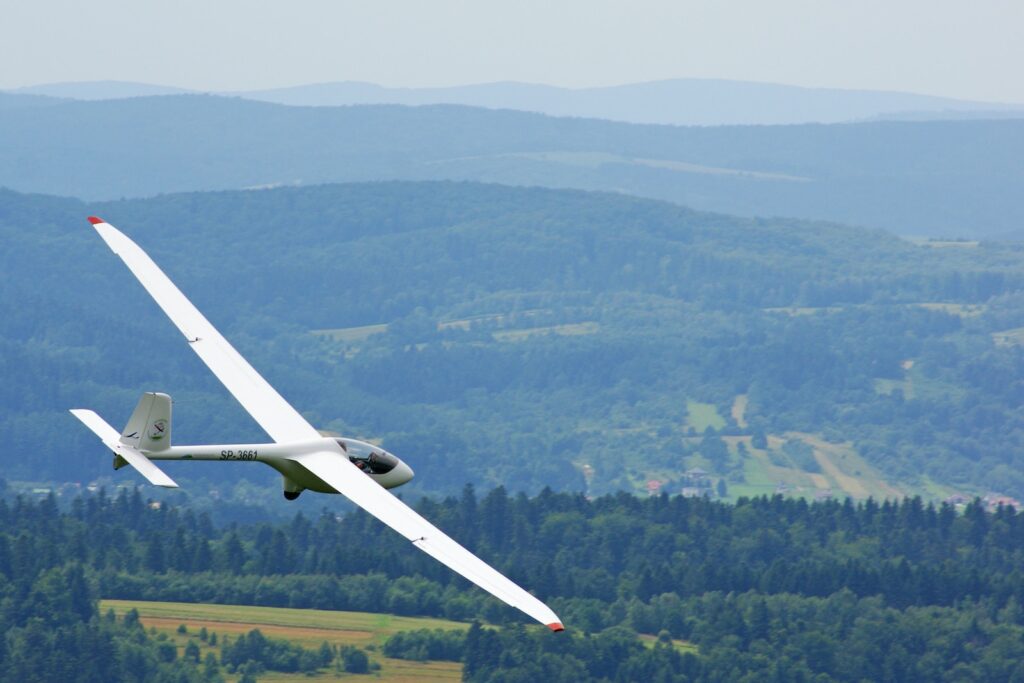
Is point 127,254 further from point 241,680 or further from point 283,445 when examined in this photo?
point 241,680

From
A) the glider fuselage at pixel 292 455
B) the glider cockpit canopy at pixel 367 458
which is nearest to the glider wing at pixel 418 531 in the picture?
the glider fuselage at pixel 292 455

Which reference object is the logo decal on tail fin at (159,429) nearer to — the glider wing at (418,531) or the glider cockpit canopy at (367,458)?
the glider wing at (418,531)

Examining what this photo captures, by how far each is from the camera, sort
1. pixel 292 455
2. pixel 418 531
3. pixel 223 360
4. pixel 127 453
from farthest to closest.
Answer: pixel 223 360, pixel 292 455, pixel 127 453, pixel 418 531

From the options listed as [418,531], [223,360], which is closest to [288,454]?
[418,531]

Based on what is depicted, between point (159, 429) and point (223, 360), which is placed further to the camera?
point (223, 360)

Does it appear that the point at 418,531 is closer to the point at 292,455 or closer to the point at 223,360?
the point at 292,455

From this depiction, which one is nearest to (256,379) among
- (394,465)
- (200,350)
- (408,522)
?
(200,350)

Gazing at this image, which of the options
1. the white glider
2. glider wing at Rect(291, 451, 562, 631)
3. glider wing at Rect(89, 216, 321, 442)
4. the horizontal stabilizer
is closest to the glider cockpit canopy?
the white glider

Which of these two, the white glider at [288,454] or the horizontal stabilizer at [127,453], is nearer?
the white glider at [288,454]

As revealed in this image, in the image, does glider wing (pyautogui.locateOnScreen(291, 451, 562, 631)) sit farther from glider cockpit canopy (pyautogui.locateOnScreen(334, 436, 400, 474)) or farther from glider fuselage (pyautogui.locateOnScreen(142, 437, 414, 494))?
glider cockpit canopy (pyautogui.locateOnScreen(334, 436, 400, 474))
